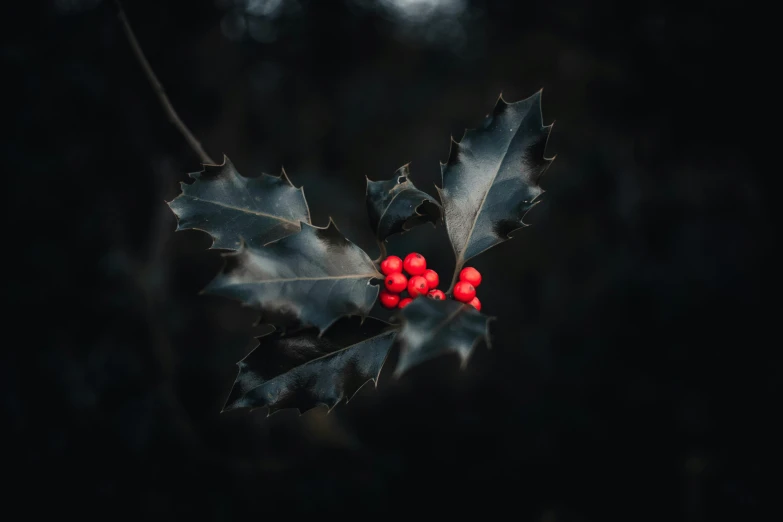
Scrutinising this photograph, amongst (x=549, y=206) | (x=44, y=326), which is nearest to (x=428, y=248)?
(x=549, y=206)

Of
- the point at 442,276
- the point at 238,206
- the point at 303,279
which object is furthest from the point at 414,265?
the point at 442,276

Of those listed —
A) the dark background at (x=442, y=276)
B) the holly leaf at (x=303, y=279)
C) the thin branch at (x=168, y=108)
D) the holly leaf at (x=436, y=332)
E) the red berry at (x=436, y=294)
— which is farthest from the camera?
the dark background at (x=442, y=276)

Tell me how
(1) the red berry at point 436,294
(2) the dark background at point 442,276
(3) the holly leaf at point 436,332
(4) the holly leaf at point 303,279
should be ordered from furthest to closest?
(2) the dark background at point 442,276 → (1) the red berry at point 436,294 → (4) the holly leaf at point 303,279 → (3) the holly leaf at point 436,332

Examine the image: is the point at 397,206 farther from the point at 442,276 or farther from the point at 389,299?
the point at 442,276

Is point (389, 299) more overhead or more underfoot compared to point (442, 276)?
more overhead

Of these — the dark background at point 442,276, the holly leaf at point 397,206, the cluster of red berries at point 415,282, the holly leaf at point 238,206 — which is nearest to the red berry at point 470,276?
the cluster of red berries at point 415,282

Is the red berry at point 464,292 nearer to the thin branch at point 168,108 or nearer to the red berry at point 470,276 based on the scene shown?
the red berry at point 470,276

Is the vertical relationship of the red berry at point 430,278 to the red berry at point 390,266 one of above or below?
below

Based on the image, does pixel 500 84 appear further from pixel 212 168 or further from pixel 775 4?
pixel 212 168
